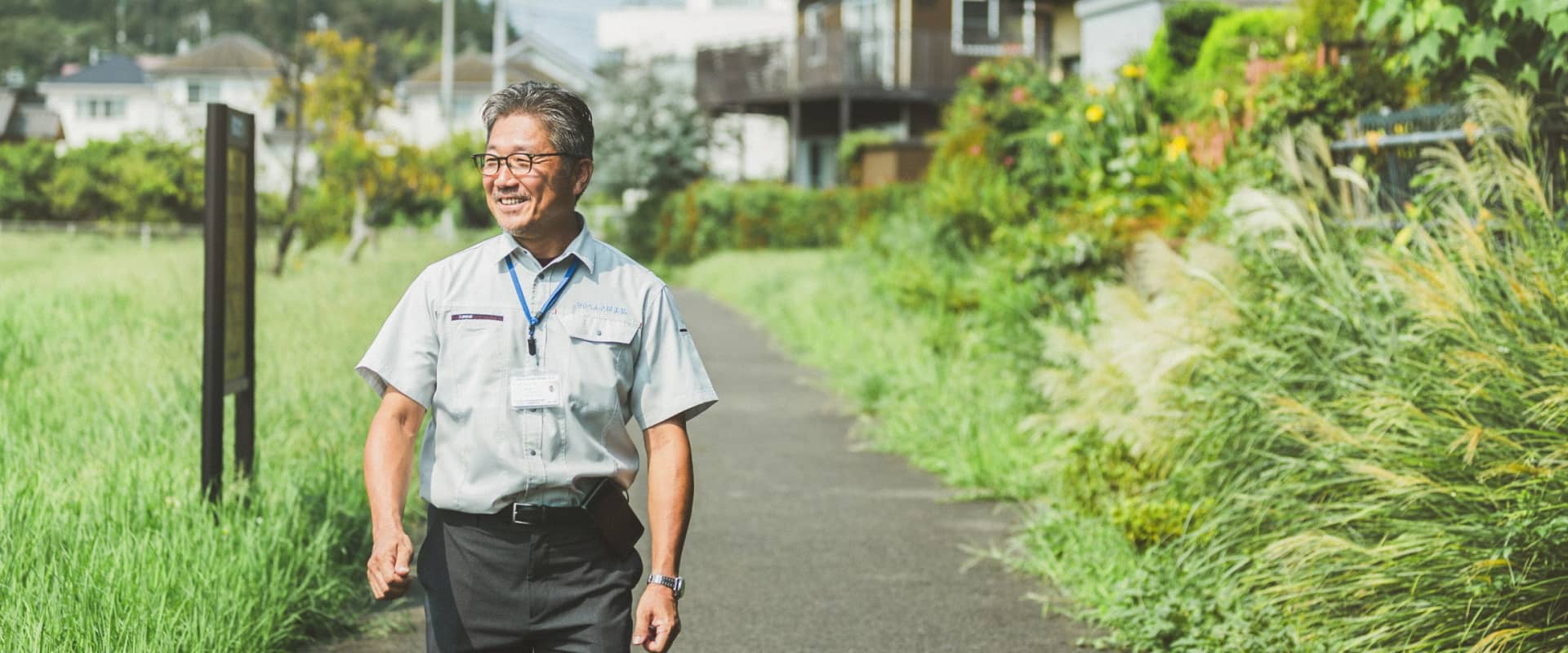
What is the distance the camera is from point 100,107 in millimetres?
90562

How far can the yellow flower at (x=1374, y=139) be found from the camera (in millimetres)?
8195

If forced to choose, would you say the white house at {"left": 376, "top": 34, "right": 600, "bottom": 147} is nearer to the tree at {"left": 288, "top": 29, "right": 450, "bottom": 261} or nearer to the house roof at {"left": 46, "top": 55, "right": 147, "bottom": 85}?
the house roof at {"left": 46, "top": 55, "right": 147, "bottom": 85}

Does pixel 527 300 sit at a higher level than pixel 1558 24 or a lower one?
lower

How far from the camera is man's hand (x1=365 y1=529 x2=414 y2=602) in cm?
312

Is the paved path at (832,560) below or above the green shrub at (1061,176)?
below

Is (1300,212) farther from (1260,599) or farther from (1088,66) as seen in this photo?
(1088,66)

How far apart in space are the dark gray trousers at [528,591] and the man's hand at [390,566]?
169mm

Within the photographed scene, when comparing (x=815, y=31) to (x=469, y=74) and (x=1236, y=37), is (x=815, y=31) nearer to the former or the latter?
(x=1236, y=37)

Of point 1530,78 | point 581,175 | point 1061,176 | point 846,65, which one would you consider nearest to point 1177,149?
point 1061,176

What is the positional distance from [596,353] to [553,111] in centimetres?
49

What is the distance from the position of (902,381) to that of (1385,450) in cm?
642

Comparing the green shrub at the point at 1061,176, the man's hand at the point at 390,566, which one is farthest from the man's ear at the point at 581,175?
the green shrub at the point at 1061,176

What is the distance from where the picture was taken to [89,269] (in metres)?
19.4

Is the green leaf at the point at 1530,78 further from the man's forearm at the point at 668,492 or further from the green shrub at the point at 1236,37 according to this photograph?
the green shrub at the point at 1236,37
